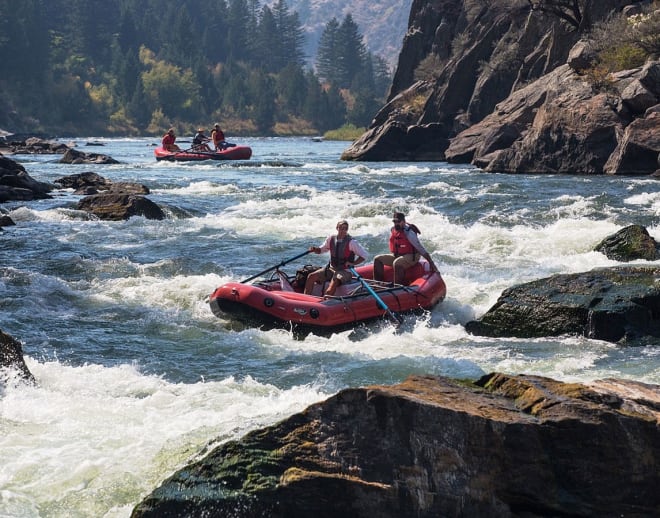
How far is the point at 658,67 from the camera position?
87.0ft

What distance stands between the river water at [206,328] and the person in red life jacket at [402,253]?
703 millimetres

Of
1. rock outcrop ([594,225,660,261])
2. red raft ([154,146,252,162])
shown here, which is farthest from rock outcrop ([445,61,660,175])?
rock outcrop ([594,225,660,261])

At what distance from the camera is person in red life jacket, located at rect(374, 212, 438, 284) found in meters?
11.8

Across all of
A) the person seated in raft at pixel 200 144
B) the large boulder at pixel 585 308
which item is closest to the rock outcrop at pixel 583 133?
the person seated in raft at pixel 200 144

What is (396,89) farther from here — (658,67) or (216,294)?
(216,294)

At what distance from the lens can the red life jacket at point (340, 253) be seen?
37.3ft

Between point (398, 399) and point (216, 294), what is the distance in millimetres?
6171

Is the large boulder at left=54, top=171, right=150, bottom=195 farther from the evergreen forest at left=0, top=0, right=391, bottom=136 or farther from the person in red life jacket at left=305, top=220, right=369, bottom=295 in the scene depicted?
the evergreen forest at left=0, top=0, right=391, bottom=136

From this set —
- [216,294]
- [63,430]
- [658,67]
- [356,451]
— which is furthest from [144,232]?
[658,67]

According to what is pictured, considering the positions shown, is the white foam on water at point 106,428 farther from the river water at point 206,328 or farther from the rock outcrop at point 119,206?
the rock outcrop at point 119,206

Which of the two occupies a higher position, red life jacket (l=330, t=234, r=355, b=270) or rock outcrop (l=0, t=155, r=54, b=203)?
red life jacket (l=330, t=234, r=355, b=270)

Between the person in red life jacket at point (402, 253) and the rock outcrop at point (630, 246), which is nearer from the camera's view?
the person in red life jacket at point (402, 253)

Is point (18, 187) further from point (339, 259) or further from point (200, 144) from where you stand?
point (339, 259)

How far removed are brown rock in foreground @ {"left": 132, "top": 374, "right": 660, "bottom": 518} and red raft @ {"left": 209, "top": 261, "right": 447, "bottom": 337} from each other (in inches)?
209
